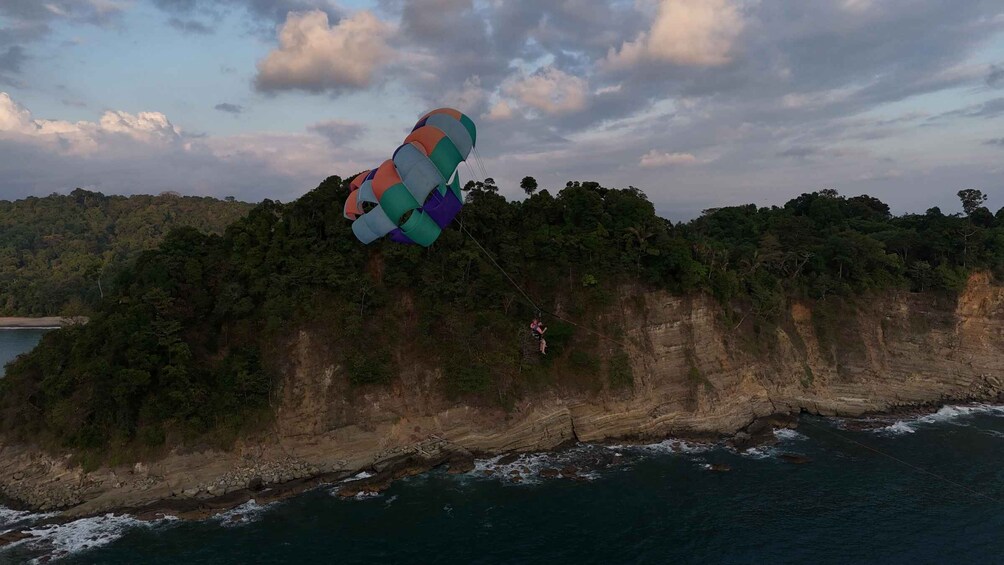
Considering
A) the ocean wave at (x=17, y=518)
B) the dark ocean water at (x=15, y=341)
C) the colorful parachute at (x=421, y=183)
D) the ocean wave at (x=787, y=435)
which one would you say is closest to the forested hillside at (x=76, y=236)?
the dark ocean water at (x=15, y=341)

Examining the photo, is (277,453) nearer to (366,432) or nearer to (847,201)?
(366,432)

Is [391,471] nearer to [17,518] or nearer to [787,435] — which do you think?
[17,518]

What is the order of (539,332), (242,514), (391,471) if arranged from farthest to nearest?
(539,332)
(391,471)
(242,514)

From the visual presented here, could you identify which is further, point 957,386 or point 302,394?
point 957,386

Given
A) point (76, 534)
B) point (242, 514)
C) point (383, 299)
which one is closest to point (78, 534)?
point (76, 534)

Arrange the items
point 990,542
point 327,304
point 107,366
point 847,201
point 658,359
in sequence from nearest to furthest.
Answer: point 990,542, point 107,366, point 327,304, point 658,359, point 847,201

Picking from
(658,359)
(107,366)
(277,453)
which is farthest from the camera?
(658,359)

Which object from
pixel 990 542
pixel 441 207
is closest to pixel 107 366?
pixel 441 207
